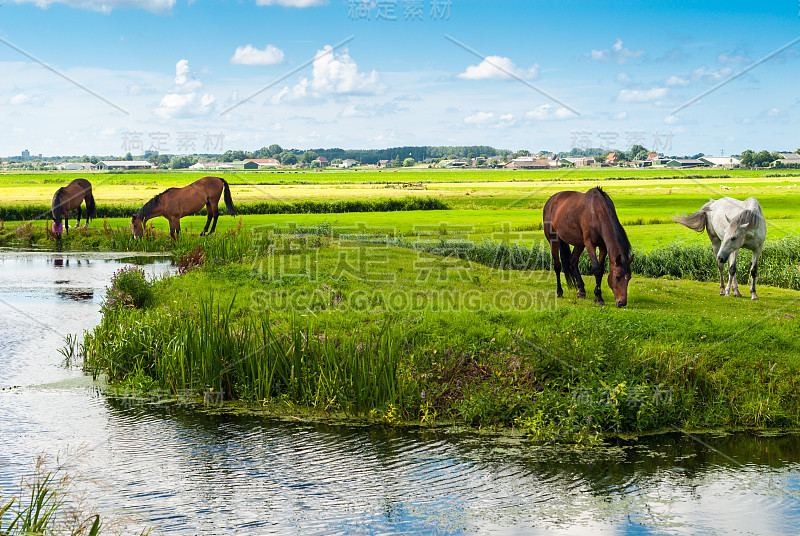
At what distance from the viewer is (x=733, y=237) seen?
685 inches

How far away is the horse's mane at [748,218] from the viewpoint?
56.0ft

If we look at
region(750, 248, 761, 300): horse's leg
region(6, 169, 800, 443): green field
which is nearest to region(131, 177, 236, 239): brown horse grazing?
region(6, 169, 800, 443): green field

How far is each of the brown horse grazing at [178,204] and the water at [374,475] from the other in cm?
2050

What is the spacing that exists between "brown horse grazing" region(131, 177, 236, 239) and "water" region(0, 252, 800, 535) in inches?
807

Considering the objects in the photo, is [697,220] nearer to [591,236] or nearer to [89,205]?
[591,236]

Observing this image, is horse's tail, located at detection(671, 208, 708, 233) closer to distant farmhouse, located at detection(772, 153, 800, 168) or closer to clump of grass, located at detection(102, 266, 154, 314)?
clump of grass, located at detection(102, 266, 154, 314)

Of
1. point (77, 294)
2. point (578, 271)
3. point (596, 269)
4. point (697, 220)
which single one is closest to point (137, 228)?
point (77, 294)

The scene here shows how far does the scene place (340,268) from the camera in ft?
63.2

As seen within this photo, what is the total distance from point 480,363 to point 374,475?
9.69ft

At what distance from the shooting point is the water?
283 inches

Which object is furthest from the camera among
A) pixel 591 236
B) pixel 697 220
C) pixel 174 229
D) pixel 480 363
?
pixel 174 229

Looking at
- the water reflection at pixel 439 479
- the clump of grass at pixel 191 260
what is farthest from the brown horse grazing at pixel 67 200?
the water reflection at pixel 439 479

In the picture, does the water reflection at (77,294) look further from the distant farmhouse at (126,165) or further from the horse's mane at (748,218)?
the distant farmhouse at (126,165)

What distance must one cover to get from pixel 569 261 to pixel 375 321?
22.4 ft
